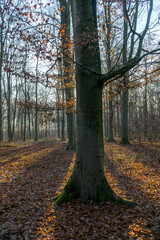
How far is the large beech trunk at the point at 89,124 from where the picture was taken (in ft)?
14.4

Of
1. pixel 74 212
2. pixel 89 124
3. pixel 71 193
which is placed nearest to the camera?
pixel 74 212

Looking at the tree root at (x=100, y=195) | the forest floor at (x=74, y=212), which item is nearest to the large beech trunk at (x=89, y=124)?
the tree root at (x=100, y=195)

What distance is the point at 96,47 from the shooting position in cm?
459

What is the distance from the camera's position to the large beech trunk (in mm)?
4380

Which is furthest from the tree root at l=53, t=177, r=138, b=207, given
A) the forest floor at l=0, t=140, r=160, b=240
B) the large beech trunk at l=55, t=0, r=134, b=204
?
the forest floor at l=0, t=140, r=160, b=240

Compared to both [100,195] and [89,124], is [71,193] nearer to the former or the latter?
[100,195]

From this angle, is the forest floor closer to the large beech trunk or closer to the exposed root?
the exposed root

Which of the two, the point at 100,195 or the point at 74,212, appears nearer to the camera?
the point at 74,212

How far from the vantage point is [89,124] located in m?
4.38

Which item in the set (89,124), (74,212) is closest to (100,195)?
(74,212)

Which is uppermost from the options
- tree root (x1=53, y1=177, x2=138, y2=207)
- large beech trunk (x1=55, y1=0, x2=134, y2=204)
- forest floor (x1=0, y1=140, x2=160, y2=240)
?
large beech trunk (x1=55, y1=0, x2=134, y2=204)

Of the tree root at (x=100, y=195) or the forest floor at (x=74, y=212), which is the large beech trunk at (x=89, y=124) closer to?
the tree root at (x=100, y=195)

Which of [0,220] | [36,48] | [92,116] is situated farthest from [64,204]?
[36,48]

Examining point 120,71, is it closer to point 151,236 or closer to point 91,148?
point 91,148
